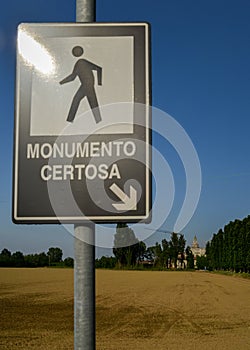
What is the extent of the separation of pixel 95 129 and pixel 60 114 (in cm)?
17

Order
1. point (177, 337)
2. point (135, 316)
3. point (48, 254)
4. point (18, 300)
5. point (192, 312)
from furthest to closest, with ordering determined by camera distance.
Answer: point (48, 254) < point (18, 300) < point (192, 312) < point (135, 316) < point (177, 337)

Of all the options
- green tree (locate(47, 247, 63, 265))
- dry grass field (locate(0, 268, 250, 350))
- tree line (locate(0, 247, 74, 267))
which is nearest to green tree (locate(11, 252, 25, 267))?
tree line (locate(0, 247, 74, 267))

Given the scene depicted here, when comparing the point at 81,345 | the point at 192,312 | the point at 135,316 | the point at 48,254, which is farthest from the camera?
the point at 48,254

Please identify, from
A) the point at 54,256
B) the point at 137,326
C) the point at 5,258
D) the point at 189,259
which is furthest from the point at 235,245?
the point at 137,326

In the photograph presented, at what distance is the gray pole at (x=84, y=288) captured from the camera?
6.99 ft

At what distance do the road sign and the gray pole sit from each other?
0.08m

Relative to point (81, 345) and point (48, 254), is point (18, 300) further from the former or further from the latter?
point (48, 254)

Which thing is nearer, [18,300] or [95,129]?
[95,129]

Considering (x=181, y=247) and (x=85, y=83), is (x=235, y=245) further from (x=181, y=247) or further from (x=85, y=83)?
(x=85, y=83)

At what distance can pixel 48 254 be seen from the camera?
174 metres

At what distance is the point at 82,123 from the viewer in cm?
228

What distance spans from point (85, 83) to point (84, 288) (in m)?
0.86

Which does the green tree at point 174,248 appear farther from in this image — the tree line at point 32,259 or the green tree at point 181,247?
the tree line at point 32,259

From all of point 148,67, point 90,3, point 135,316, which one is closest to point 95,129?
point 148,67
